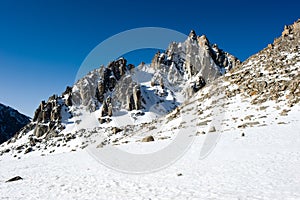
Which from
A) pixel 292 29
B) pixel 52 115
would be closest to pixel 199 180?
pixel 292 29

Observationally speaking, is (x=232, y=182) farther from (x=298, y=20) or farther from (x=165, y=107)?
(x=165, y=107)

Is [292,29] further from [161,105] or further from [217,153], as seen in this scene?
[161,105]

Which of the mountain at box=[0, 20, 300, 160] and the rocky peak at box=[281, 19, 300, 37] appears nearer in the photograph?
the mountain at box=[0, 20, 300, 160]

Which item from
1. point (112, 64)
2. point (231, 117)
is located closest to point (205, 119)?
point (231, 117)

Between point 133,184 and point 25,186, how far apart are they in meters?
8.16

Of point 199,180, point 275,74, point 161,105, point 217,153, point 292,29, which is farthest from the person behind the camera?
point 161,105

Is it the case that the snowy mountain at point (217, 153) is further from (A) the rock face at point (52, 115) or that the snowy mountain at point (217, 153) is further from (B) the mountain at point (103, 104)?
(A) the rock face at point (52, 115)

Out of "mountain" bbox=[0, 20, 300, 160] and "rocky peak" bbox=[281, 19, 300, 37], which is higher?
"rocky peak" bbox=[281, 19, 300, 37]

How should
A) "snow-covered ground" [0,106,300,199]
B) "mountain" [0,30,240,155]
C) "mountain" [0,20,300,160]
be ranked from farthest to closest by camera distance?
"mountain" [0,30,240,155]
"mountain" [0,20,300,160]
"snow-covered ground" [0,106,300,199]

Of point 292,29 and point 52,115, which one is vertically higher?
point 292,29

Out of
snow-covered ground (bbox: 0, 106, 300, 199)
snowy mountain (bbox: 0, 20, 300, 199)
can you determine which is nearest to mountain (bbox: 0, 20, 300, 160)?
snowy mountain (bbox: 0, 20, 300, 199)

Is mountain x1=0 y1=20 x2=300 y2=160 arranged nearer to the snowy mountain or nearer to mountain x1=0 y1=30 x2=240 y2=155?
mountain x1=0 y1=30 x2=240 y2=155

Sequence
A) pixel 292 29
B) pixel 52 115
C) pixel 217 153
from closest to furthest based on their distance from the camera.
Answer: pixel 217 153 < pixel 292 29 < pixel 52 115

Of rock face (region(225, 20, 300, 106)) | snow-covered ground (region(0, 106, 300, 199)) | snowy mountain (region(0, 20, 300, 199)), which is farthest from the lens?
rock face (region(225, 20, 300, 106))
